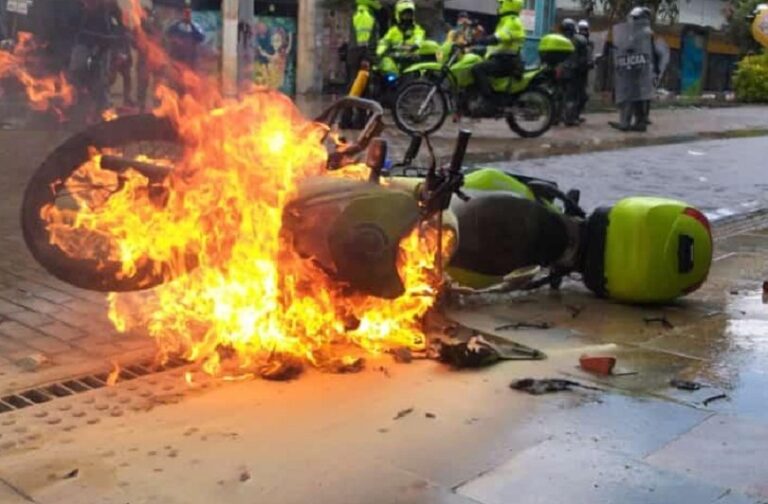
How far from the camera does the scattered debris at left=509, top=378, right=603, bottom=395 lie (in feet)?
14.5

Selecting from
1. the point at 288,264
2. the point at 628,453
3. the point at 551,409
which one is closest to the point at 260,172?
the point at 288,264

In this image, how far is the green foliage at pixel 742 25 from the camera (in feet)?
121

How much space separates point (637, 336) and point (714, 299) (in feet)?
3.77

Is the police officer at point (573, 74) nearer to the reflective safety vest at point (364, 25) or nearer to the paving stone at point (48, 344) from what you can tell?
the reflective safety vest at point (364, 25)

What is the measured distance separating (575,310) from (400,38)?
1067 cm

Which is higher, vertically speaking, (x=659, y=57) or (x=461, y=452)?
(x=659, y=57)

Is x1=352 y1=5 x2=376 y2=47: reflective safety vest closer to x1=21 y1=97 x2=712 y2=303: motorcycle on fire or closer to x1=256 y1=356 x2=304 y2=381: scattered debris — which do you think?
x1=21 y1=97 x2=712 y2=303: motorcycle on fire

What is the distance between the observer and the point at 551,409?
4.22 m

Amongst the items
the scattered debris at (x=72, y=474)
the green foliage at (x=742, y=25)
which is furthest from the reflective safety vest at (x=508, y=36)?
the green foliage at (x=742, y=25)

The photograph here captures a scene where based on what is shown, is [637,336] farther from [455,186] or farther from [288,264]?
[288,264]

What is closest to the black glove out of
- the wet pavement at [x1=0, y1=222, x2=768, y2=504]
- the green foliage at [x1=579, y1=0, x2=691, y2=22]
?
the wet pavement at [x1=0, y1=222, x2=768, y2=504]

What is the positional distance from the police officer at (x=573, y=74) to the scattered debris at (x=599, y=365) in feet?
41.5

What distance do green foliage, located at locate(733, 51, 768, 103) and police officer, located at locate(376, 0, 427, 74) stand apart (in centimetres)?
1955

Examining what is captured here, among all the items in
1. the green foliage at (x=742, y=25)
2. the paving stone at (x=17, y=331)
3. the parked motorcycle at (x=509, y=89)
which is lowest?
the paving stone at (x=17, y=331)
